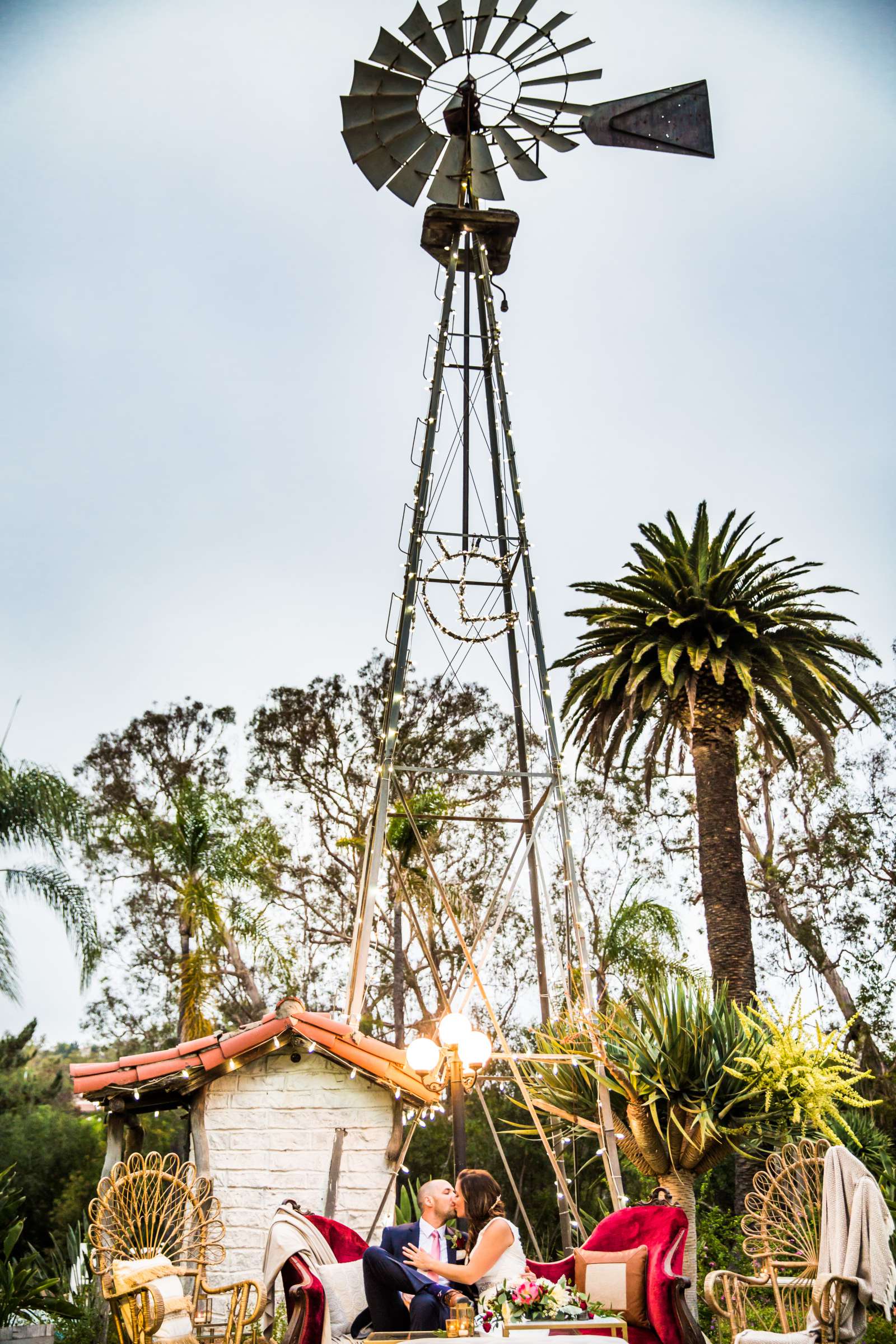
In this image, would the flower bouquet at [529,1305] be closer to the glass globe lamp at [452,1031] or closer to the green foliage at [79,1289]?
the glass globe lamp at [452,1031]

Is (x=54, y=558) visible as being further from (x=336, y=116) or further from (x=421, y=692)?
(x=336, y=116)

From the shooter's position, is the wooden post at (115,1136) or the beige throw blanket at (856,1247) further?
the wooden post at (115,1136)

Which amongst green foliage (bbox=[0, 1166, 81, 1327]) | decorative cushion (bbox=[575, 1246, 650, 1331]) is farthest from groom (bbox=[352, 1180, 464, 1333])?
green foliage (bbox=[0, 1166, 81, 1327])

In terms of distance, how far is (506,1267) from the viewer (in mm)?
5023

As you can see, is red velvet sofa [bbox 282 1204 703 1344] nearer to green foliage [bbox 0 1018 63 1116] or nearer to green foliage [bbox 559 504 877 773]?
green foliage [bbox 559 504 877 773]

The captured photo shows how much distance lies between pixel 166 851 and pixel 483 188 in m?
12.5

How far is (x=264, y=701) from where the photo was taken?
23.5 meters

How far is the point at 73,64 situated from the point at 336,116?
21.1 ft

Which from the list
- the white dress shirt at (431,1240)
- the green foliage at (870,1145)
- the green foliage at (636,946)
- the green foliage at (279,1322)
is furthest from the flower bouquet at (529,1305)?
the green foliage at (636,946)

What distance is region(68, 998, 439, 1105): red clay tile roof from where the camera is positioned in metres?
8.41

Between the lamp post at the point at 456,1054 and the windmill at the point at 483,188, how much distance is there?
8.40 feet

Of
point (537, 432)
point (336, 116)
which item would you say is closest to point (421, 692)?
point (537, 432)

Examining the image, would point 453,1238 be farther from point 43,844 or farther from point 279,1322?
point 43,844

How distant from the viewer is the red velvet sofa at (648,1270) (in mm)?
5504
